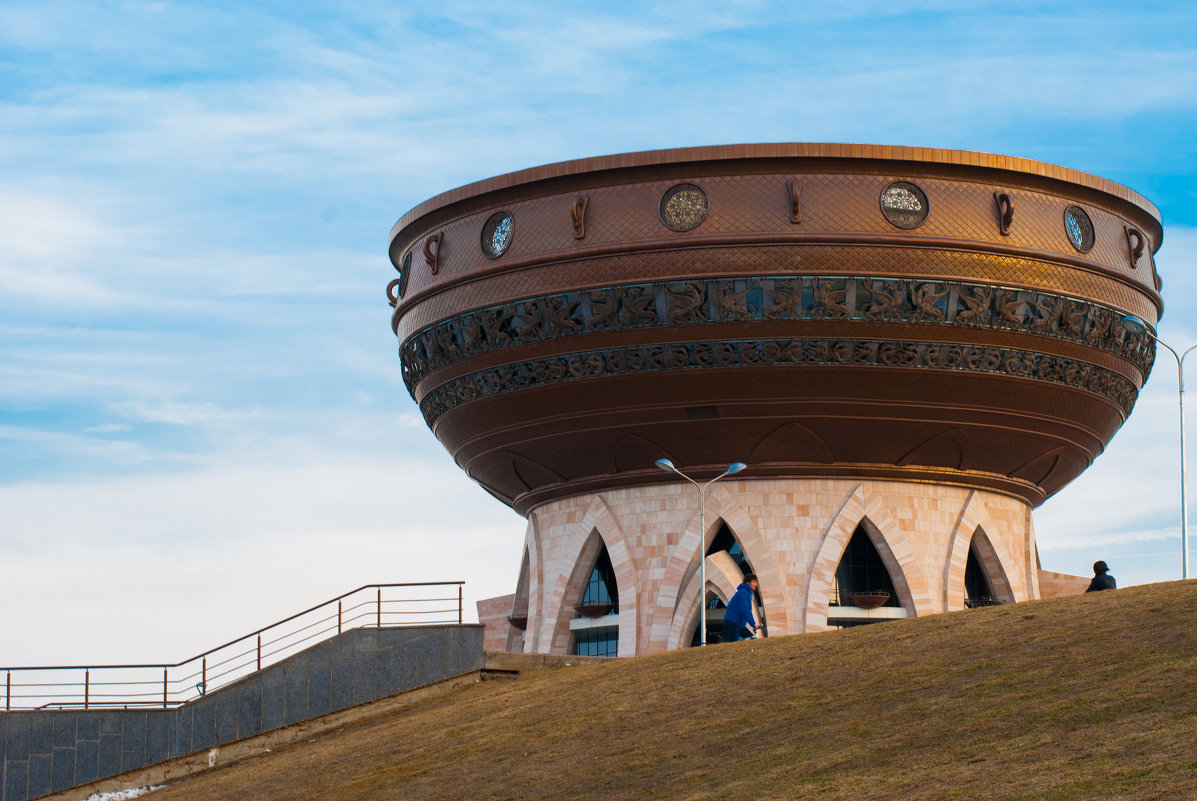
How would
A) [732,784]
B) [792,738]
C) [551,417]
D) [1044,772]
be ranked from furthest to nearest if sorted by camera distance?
[551,417] < [792,738] < [732,784] < [1044,772]

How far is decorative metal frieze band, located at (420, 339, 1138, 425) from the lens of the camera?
91.5 feet

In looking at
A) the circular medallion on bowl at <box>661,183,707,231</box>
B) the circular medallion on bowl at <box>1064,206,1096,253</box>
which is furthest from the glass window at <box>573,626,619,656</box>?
the circular medallion on bowl at <box>1064,206,1096,253</box>

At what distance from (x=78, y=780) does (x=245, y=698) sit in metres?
2.52

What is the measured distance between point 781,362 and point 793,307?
922mm

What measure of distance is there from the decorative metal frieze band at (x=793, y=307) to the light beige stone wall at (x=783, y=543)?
317 cm

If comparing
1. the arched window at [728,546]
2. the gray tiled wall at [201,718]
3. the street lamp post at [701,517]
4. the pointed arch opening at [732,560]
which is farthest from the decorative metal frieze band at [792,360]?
the gray tiled wall at [201,718]

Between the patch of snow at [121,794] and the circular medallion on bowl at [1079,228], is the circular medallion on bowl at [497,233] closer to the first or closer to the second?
the circular medallion on bowl at [1079,228]

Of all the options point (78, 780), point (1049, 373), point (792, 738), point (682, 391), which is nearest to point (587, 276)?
point (682, 391)

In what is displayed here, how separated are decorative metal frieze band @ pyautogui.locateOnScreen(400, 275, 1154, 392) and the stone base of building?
10.4ft

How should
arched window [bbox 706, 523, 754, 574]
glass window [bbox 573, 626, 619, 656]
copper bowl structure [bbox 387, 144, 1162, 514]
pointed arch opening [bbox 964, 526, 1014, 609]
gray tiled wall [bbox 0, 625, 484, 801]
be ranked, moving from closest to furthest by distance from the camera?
gray tiled wall [bbox 0, 625, 484, 801]
copper bowl structure [bbox 387, 144, 1162, 514]
arched window [bbox 706, 523, 754, 574]
pointed arch opening [bbox 964, 526, 1014, 609]
glass window [bbox 573, 626, 619, 656]

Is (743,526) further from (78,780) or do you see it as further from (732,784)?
(732,784)

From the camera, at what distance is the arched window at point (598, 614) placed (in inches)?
1204

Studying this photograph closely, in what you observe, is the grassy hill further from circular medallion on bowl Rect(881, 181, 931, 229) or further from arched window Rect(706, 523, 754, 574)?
circular medallion on bowl Rect(881, 181, 931, 229)

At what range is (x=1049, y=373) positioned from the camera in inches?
1148
